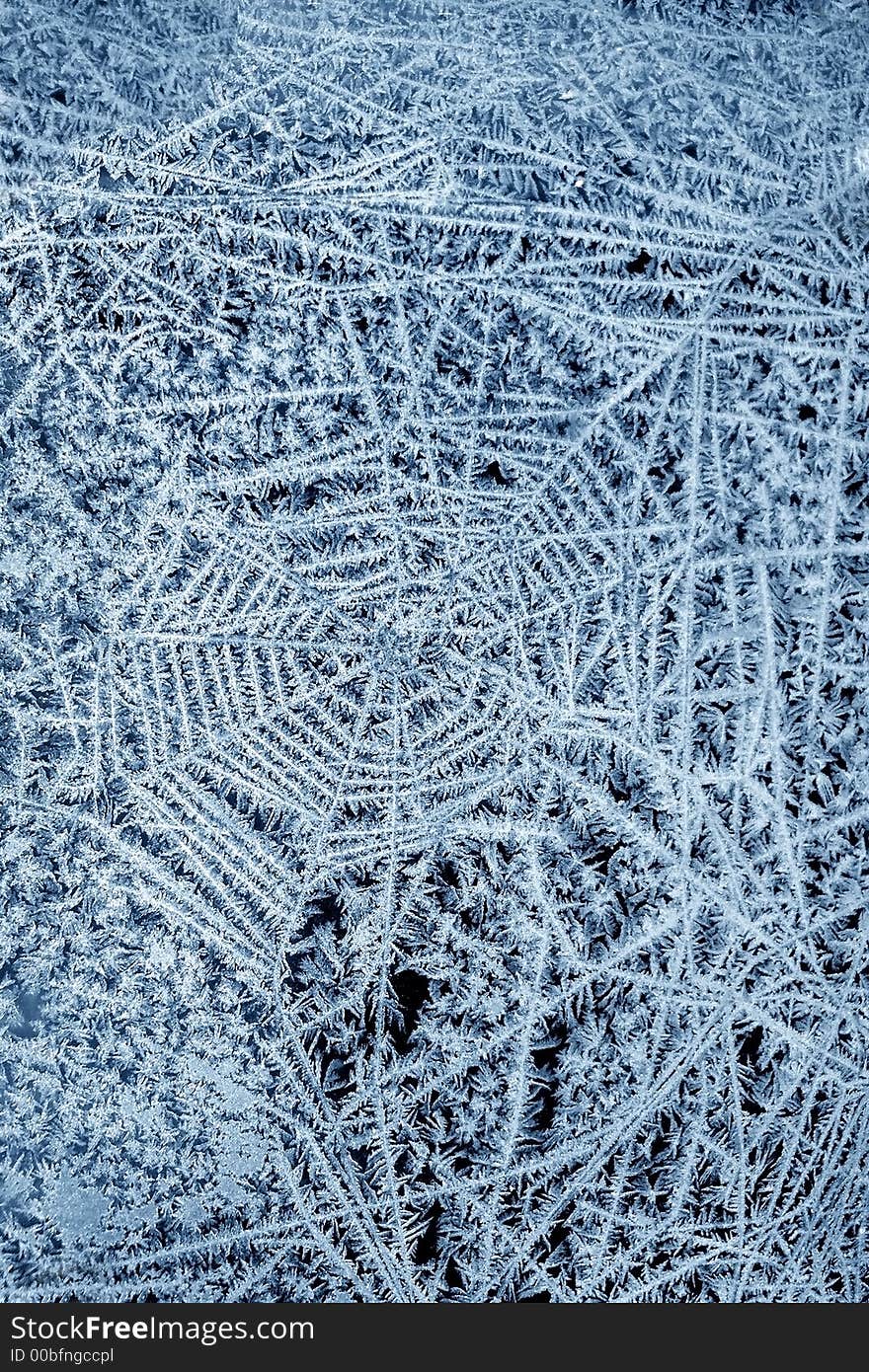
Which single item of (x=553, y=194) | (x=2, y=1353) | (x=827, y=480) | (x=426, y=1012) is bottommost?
(x=2, y=1353)

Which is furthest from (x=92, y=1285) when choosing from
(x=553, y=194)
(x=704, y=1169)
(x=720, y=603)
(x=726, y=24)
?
(x=726, y=24)

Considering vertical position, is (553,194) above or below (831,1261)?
above

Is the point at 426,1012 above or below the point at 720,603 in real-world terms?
below

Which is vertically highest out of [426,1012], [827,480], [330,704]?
[827,480]

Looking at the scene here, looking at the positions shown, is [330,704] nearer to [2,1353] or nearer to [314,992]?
[314,992]

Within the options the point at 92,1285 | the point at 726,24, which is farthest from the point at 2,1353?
the point at 726,24

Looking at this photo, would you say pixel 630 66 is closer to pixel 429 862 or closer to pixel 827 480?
pixel 827 480
